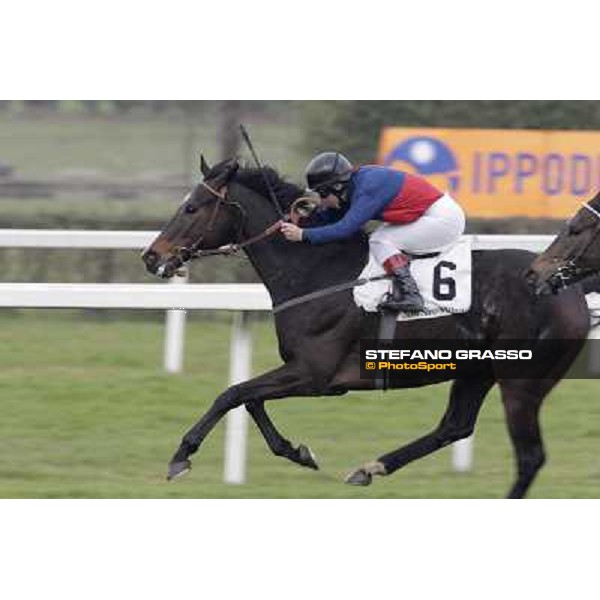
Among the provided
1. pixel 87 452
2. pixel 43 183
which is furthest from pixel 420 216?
pixel 43 183

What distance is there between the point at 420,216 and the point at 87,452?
2.38 meters

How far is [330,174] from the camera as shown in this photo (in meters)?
7.98

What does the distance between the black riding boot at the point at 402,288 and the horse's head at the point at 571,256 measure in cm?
51

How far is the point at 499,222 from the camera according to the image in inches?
588

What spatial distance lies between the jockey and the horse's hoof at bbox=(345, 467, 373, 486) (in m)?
0.74

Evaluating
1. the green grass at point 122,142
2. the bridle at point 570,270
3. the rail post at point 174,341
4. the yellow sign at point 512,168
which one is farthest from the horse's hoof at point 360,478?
the green grass at point 122,142

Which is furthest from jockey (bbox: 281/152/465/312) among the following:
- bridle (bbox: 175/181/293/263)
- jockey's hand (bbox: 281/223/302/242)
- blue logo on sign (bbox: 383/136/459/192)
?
blue logo on sign (bbox: 383/136/459/192)

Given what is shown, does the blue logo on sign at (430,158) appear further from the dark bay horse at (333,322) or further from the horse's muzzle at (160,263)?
the horse's muzzle at (160,263)

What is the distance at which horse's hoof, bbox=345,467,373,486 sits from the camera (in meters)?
8.00

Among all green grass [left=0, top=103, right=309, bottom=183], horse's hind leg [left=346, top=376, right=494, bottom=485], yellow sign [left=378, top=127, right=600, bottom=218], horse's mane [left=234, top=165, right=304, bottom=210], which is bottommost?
horse's hind leg [left=346, top=376, right=494, bottom=485]

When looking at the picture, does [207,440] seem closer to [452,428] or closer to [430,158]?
[452,428]

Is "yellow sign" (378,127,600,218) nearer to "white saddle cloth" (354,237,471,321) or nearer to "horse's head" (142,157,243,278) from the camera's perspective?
"horse's head" (142,157,243,278)

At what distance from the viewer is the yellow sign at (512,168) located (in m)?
15.2

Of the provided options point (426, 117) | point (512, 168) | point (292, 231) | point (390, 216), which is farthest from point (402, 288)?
point (426, 117)
